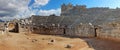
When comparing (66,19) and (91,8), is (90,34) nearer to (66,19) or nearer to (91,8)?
(66,19)

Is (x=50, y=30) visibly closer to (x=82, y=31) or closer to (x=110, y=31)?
(x=82, y=31)

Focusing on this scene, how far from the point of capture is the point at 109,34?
1820cm

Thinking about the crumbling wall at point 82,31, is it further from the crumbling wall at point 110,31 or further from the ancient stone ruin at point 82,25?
the crumbling wall at point 110,31

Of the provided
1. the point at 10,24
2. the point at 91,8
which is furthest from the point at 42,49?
the point at 91,8

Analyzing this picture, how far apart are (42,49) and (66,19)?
19940 millimetres

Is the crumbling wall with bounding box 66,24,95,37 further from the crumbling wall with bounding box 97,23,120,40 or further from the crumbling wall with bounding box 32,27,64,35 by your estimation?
the crumbling wall with bounding box 32,27,64,35

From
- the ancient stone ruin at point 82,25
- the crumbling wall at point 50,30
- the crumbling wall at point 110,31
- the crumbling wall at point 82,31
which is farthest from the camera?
the crumbling wall at point 50,30

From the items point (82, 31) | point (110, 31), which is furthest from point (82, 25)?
point (110, 31)

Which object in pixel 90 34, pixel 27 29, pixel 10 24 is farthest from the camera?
pixel 10 24

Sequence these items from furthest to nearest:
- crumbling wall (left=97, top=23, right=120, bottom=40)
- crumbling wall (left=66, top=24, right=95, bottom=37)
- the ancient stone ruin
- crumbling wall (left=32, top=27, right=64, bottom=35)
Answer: crumbling wall (left=32, top=27, right=64, bottom=35)
crumbling wall (left=66, top=24, right=95, bottom=37)
the ancient stone ruin
crumbling wall (left=97, top=23, right=120, bottom=40)

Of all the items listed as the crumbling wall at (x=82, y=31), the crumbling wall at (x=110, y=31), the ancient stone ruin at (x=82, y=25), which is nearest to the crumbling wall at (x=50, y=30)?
the ancient stone ruin at (x=82, y=25)

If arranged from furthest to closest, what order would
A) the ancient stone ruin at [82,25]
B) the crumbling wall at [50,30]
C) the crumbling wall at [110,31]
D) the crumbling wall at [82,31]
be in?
1. the crumbling wall at [50,30]
2. the crumbling wall at [82,31]
3. the ancient stone ruin at [82,25]
4. the crumbling wall at [110,31]

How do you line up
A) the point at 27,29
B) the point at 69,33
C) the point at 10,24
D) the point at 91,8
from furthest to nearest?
the point at 91,8 < the point at 10,24 < the point at 27,29 < the point at 69,33

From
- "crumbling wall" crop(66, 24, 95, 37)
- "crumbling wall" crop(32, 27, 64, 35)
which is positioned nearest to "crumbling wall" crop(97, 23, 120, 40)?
"crumbling wall" crop(66, 24, 95, 37)
